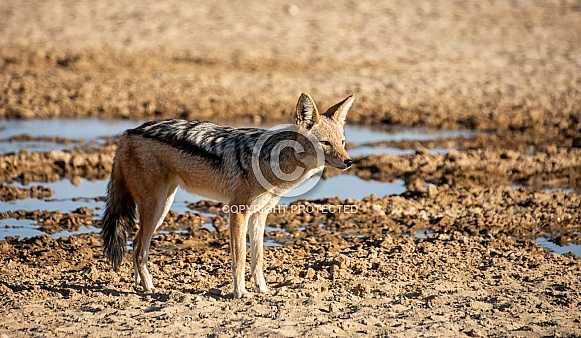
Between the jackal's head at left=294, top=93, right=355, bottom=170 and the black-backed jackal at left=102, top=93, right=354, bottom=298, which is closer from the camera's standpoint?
the jackal's head at left=294, top=93, right=355, bottom=170

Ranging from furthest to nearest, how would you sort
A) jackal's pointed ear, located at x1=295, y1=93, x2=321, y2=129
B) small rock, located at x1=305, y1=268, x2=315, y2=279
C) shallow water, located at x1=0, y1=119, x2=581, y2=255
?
1. shallow water, located at x1=0, y1=119, x2=581, y2=255
2. small rock, located at x1=305, y1=268, x2=315, y2=279
3. jackal's pointed ear, located at x1=295, y1=93, x2=321, y2=129

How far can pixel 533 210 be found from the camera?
9.97 meters

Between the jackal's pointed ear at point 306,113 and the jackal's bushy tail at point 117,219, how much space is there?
1904 millimetres

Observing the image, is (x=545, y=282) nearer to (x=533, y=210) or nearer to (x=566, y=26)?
Result: (x=533, y=210)

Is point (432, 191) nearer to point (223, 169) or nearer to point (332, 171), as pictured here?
point (332, 171)

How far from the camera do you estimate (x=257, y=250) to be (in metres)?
7.15

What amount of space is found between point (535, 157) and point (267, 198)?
715 centimetres

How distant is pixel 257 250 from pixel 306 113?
1.40m

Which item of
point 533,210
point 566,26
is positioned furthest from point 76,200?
point 566,26

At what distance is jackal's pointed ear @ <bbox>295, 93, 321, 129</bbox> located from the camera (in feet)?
22.1

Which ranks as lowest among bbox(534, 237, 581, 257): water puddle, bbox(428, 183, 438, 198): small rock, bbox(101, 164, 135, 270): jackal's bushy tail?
bbox(534, 237, 581, 257): water puddle

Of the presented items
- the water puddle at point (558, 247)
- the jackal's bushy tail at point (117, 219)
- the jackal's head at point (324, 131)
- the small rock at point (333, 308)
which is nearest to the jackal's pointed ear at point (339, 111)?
the jackal's head at point (324, 131)

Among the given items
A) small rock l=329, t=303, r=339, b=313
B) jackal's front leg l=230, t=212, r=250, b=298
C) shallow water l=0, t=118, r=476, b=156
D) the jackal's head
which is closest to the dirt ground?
small rock l=329, t=303, r=339, b=313

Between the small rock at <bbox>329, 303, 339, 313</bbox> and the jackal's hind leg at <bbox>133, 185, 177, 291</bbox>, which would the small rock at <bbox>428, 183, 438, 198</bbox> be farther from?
the jackal's hind leg at <bbox>133, 185, 177, 291</bbox>
